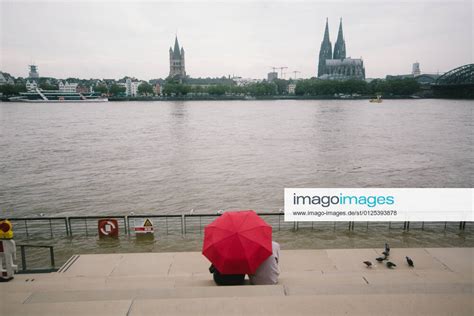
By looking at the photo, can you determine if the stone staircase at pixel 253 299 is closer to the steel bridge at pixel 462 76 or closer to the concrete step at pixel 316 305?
the concrete step at pixel 316 305

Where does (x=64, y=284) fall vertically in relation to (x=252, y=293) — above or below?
below

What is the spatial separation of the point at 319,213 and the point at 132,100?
181m

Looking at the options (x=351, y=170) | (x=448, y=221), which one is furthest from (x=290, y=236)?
(x=351, y=170)

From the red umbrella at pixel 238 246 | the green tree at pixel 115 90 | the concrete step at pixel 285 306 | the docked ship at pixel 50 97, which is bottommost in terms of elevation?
the concrete step at pixel 285 306

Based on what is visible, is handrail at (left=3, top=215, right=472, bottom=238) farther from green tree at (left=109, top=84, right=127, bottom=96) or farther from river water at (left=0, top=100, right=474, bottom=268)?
green tree at (left=109, top=84, right=127, bottom=96)

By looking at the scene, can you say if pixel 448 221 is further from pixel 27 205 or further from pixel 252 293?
pixel 27 205

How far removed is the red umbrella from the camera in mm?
4480

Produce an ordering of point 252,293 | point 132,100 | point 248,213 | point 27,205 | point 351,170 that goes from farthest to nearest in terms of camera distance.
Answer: point 132,100, point 351,170, point 27,205, point 248,213, point 252,293

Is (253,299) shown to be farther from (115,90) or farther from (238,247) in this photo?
(115,90)

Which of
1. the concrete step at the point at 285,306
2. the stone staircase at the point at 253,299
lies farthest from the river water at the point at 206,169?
the concrete step at the point at 285,306

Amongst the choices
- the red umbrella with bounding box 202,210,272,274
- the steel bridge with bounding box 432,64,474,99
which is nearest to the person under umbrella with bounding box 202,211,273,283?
the red umbrella with bounding box 202,210,272,274

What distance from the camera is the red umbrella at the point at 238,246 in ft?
14.7

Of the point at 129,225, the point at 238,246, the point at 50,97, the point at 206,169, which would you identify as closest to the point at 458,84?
the point at 206,169

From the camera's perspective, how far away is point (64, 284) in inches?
228
